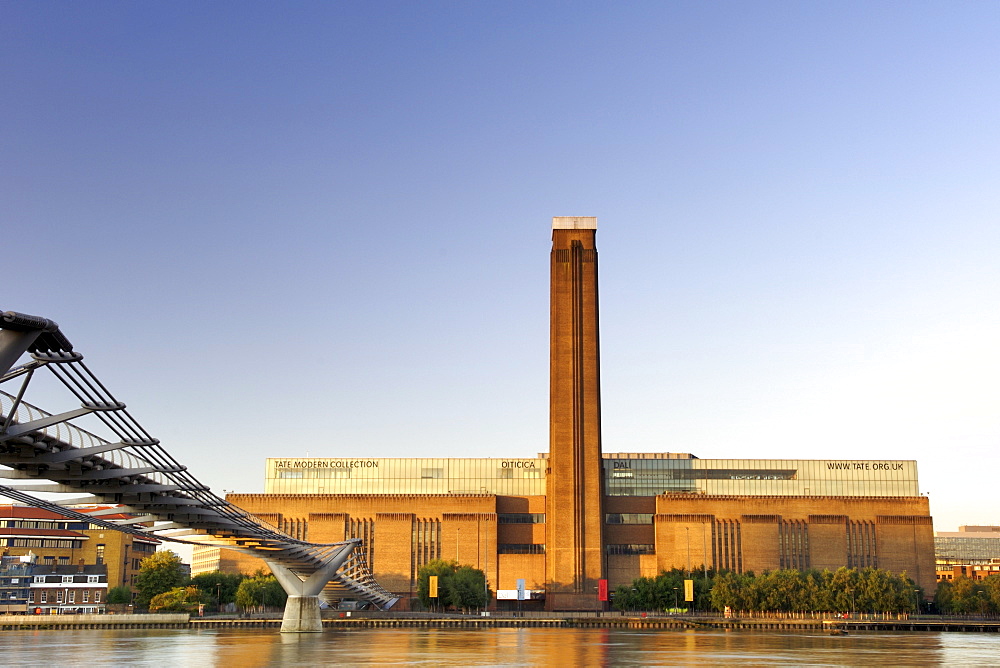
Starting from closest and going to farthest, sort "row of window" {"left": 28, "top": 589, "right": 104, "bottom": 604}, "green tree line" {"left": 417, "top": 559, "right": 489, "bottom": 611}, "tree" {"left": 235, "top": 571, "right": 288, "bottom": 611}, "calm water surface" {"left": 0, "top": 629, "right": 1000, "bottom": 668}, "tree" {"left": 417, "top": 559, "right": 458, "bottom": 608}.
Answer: "calm water surface" {"left": 0, "top": 629, "right": 1000, "bottom": 668} < "tree" {"left": 235, "top": 571, "right": 288, "bottom": 611} < "green tree line" {"left": 417, "top": 559, "right": 489, "bottom": 611} < "tree" {"left": 417, "top": 559, "right": 458, "bottom": 608} < "row of window" {"left": 28, "top": 589, "right": 104, "bottom": 604}

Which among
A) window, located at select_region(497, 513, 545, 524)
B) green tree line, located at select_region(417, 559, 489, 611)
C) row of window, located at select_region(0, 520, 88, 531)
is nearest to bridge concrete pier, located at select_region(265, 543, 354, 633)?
green tree line, located at select_region(417, 559, 489, 611)

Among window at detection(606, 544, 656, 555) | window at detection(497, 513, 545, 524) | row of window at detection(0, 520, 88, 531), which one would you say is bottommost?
window at detection(606, 544, 656, 555)

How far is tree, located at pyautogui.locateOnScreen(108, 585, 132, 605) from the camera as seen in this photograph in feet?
434

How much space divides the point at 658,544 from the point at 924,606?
32.0m

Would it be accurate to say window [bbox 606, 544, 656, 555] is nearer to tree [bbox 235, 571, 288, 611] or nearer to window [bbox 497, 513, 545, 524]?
window [bbox 497, 513, 545, 524]

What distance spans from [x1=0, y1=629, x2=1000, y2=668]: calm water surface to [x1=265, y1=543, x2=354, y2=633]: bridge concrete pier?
1.77 metres

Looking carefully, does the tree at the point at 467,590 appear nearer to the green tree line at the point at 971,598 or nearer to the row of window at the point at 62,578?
the row of window at the point at 62,578

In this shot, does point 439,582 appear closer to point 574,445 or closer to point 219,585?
point 574,445

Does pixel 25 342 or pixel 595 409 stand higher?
pixel 595 409

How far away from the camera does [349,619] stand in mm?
103438

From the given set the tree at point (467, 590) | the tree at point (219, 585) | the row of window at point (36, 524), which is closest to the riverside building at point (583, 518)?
the tree at point (219, 585)

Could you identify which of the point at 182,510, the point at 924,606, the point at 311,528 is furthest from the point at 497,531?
the point at 182,510

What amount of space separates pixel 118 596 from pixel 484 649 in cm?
8186

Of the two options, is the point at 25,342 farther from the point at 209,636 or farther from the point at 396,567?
the point at 396,567
